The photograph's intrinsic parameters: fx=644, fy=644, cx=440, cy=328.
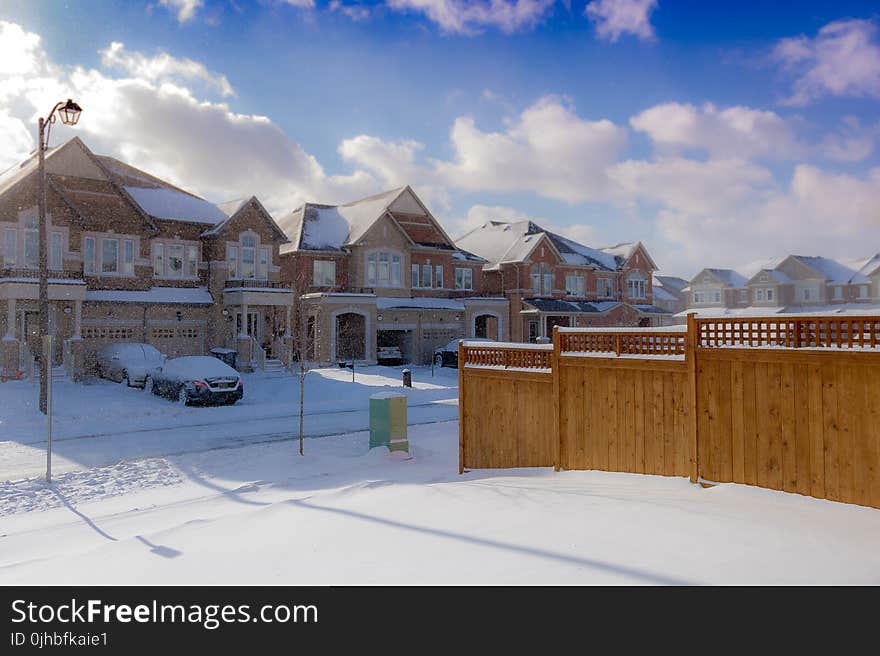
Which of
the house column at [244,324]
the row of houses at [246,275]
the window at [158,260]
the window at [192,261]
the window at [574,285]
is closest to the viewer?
the row of houses at [246,275]

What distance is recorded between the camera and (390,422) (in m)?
13.5

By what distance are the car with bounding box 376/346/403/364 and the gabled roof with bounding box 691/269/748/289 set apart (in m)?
53.6

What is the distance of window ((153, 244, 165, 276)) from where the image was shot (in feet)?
100

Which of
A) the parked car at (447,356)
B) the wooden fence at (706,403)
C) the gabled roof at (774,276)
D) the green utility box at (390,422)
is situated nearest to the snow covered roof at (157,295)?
the parked car at (447,356)

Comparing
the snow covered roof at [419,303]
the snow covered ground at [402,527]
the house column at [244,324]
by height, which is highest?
the snow covered roof at [419,303]

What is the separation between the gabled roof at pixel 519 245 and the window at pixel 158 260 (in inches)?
891

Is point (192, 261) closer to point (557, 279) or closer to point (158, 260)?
point (158, 260)

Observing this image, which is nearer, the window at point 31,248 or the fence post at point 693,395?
the fence post at point 693,395

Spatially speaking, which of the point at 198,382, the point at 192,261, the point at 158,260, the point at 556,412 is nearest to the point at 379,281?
the point at 192,261

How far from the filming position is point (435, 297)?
133 ft

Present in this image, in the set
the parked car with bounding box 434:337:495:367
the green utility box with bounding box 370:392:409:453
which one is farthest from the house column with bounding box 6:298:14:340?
the parked car with bounding box 434:337:495:367

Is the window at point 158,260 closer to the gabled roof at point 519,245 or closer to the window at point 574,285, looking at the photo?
the gabled roof at point 519,245

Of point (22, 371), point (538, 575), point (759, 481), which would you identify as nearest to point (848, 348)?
point (759, 481)

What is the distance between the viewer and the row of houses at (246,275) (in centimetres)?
2650
